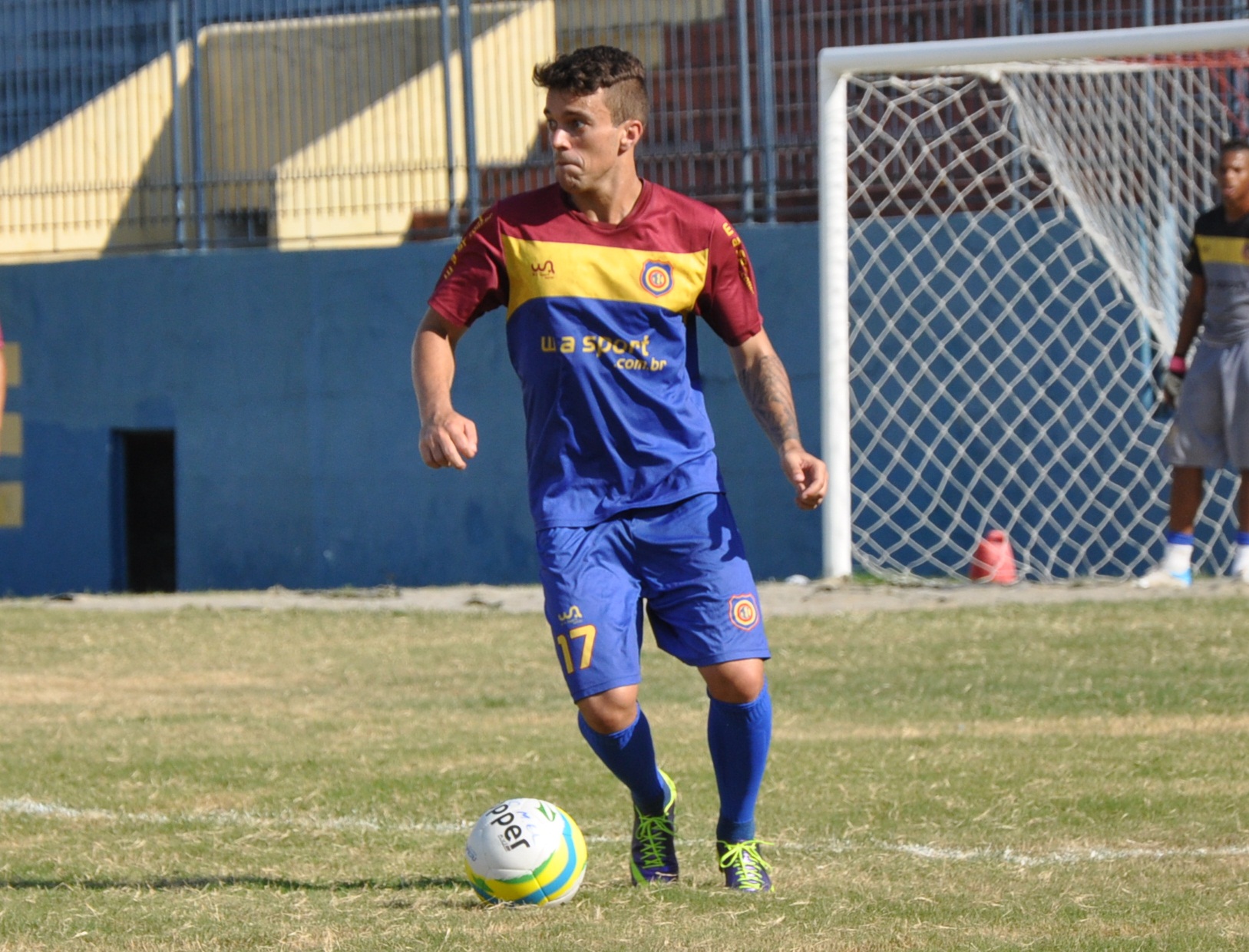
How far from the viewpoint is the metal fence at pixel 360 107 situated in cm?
1383

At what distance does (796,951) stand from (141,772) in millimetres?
3529

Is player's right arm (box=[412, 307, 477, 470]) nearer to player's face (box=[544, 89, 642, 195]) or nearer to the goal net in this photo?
player's face (box=[544, 89, 642, 195])

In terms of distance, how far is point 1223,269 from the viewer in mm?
10172

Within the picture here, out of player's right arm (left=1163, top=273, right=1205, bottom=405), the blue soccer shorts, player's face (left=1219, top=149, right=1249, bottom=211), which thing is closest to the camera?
the blue soccer shorts

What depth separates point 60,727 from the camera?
764cm

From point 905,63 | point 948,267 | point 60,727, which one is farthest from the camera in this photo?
point 948,267

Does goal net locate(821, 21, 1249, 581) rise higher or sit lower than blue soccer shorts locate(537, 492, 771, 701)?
higher

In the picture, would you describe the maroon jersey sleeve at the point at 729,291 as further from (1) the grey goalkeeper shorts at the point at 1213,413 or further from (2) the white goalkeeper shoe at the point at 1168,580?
(2) the white goalkeeper shoe at the point at 1168,580

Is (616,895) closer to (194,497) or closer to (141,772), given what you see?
(141,772)

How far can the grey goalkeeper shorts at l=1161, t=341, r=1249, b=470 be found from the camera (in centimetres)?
1012

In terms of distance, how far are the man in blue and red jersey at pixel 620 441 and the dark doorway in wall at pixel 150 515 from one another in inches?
445

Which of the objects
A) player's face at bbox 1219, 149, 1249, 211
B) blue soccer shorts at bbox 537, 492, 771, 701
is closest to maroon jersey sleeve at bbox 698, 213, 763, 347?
blue soccer shorts at bbox 537, 492, 771, 701

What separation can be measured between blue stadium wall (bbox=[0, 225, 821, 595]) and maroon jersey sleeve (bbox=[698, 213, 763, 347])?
8.69m

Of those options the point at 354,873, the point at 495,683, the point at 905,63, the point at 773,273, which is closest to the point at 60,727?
the point at 495,683
